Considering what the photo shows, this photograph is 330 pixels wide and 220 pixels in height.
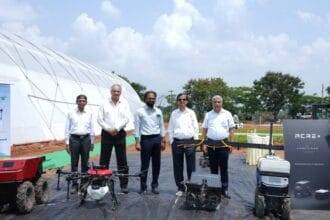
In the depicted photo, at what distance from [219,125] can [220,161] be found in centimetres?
56

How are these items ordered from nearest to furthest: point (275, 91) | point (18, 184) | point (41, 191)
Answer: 1. point (18, 184)
2. point (41, 191)
3. point (275, 91)

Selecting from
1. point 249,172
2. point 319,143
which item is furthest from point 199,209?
point 249,172

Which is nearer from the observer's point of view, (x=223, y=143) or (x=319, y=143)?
(x=319, y=143)

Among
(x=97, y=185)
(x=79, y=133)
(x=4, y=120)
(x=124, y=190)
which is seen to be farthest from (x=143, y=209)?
(x=4, y=120)

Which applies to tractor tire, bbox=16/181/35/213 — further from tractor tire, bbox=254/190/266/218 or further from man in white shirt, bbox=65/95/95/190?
tractor tire, bbox=254/190/266/218

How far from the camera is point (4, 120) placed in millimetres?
8672

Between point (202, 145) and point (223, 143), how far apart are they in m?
0.39

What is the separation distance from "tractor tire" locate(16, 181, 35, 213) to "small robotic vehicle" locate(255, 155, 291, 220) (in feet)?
9.61

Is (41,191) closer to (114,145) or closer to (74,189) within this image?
(74,189)

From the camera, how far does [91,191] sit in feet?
23.1

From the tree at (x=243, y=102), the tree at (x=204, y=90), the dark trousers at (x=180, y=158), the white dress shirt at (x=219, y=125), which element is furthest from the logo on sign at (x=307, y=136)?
the tree at (x=243, y=102)

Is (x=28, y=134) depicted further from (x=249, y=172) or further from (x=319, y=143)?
(x=319, y=143)

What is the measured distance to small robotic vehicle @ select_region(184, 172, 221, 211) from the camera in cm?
693

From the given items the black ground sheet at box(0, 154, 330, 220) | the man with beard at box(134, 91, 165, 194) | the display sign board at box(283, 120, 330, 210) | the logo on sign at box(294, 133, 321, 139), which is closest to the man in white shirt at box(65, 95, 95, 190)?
the black ground sheet at box(0, 154, 330, 220)
